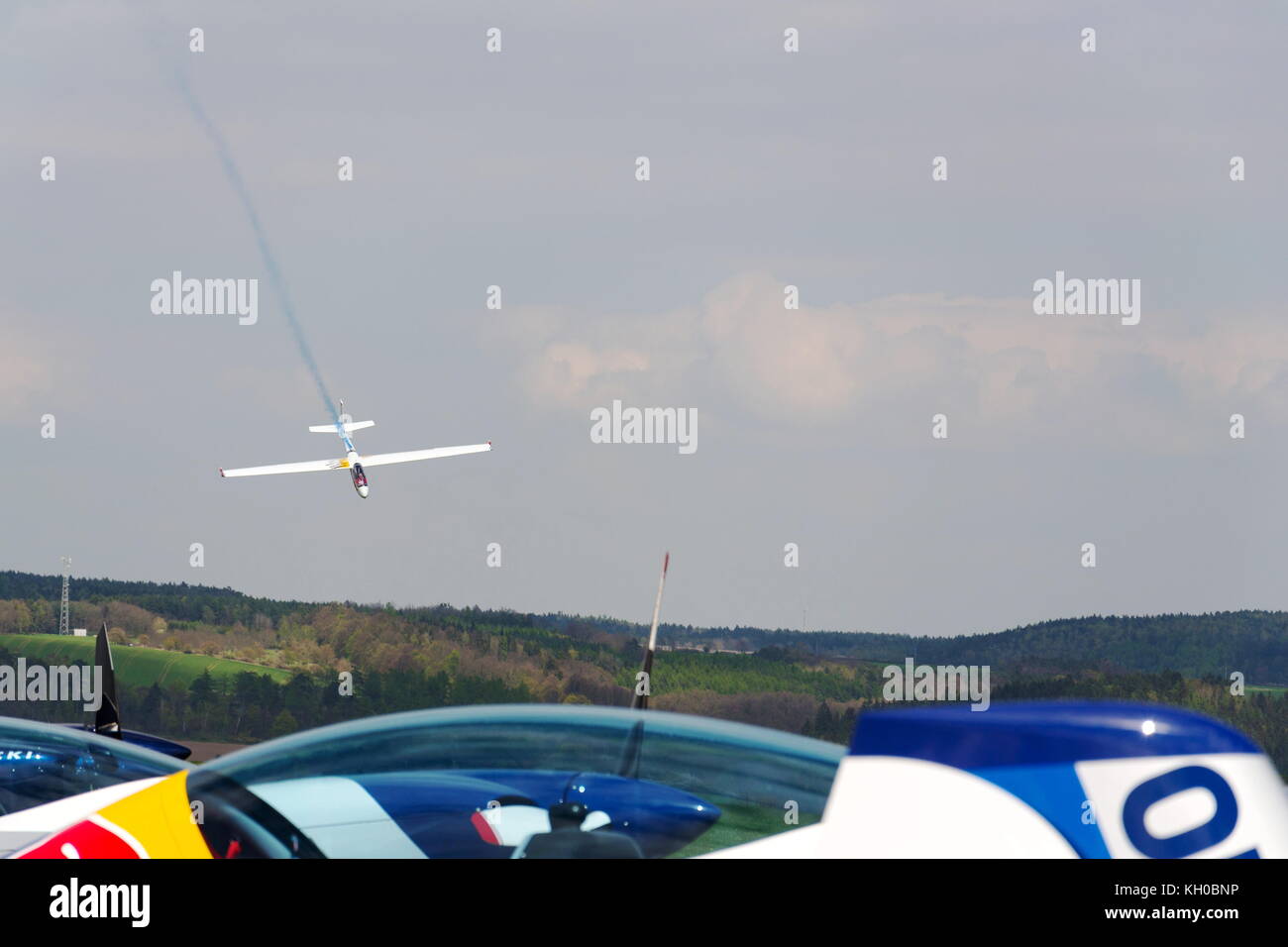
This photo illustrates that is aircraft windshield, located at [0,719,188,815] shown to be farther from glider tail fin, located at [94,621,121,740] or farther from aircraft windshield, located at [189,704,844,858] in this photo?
glider tail fin, located at [94,621,121,740]

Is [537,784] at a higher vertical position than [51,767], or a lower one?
higher

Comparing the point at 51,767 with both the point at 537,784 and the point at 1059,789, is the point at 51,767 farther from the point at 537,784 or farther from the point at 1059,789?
the point at 1059,789

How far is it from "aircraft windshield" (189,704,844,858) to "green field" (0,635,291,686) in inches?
5522

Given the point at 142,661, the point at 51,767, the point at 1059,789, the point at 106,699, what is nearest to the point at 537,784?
the point at 1059,789

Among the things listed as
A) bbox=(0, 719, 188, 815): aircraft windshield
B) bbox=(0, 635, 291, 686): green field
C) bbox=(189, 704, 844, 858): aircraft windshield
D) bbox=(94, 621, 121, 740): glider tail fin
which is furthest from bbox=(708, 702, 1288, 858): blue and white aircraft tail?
bbox=(0, 635, 291, 686): green field

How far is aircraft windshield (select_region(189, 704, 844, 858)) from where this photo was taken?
3.99 metres

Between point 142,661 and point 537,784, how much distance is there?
481ft

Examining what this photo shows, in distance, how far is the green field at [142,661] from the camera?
136625 mm

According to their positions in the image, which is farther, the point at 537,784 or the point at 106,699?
the point at 106,699

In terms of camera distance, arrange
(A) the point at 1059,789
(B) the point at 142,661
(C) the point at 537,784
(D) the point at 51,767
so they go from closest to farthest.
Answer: (A) the point at 1059,789
(C) the point at 537,784
(D) the point at 51,767
(B) the point at 142,661

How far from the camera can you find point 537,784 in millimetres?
4184

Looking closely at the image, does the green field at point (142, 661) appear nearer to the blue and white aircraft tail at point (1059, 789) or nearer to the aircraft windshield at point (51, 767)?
the aircraft windshield at point (51, 767)

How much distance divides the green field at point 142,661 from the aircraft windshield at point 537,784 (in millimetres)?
140256

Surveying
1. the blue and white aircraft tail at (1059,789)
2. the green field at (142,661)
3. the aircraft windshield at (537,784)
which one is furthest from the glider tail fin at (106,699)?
the green field at (142,661)
